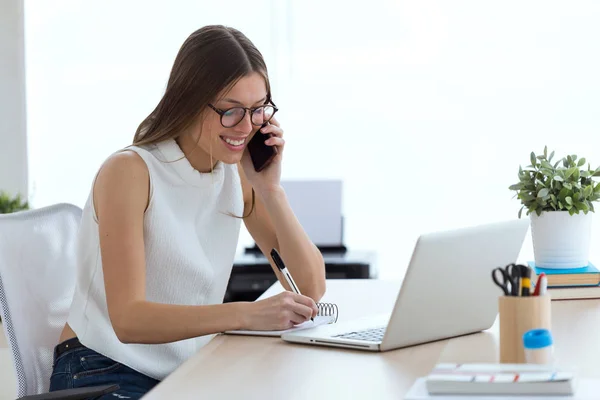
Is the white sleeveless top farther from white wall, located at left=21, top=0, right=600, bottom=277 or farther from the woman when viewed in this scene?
white wall, located at left=21, top=0, right=600, bottom=277

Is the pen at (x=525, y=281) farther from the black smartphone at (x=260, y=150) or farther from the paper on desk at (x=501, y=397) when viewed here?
the black smartphone at (x=260, y=150)

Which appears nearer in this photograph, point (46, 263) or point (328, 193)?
point (46, 263)

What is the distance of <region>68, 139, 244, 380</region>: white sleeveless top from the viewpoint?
177 centimetres

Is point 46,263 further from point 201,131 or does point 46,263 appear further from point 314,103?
point 314,103

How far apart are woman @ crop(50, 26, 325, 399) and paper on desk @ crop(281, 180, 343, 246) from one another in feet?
5.04

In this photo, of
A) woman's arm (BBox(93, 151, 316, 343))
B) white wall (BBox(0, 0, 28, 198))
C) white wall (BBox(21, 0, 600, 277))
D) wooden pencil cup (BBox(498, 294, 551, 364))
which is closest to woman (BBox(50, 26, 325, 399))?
woman's arm (BBox(93, 151, 316, 343))

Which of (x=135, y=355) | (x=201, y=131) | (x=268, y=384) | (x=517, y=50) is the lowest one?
(x=135, y=355)

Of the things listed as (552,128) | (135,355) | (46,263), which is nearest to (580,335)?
(135,355)

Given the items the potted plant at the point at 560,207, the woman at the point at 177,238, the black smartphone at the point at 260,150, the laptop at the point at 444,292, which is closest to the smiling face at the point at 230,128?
the woman at the point at 177,238

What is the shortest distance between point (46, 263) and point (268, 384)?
764 millimetres

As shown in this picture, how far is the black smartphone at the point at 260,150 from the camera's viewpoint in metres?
2.06

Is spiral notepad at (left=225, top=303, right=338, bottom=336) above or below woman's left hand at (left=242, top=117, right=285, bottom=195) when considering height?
below

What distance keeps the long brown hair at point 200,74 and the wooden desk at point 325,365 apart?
0.51 m

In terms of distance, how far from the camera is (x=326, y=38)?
13.9 feet
